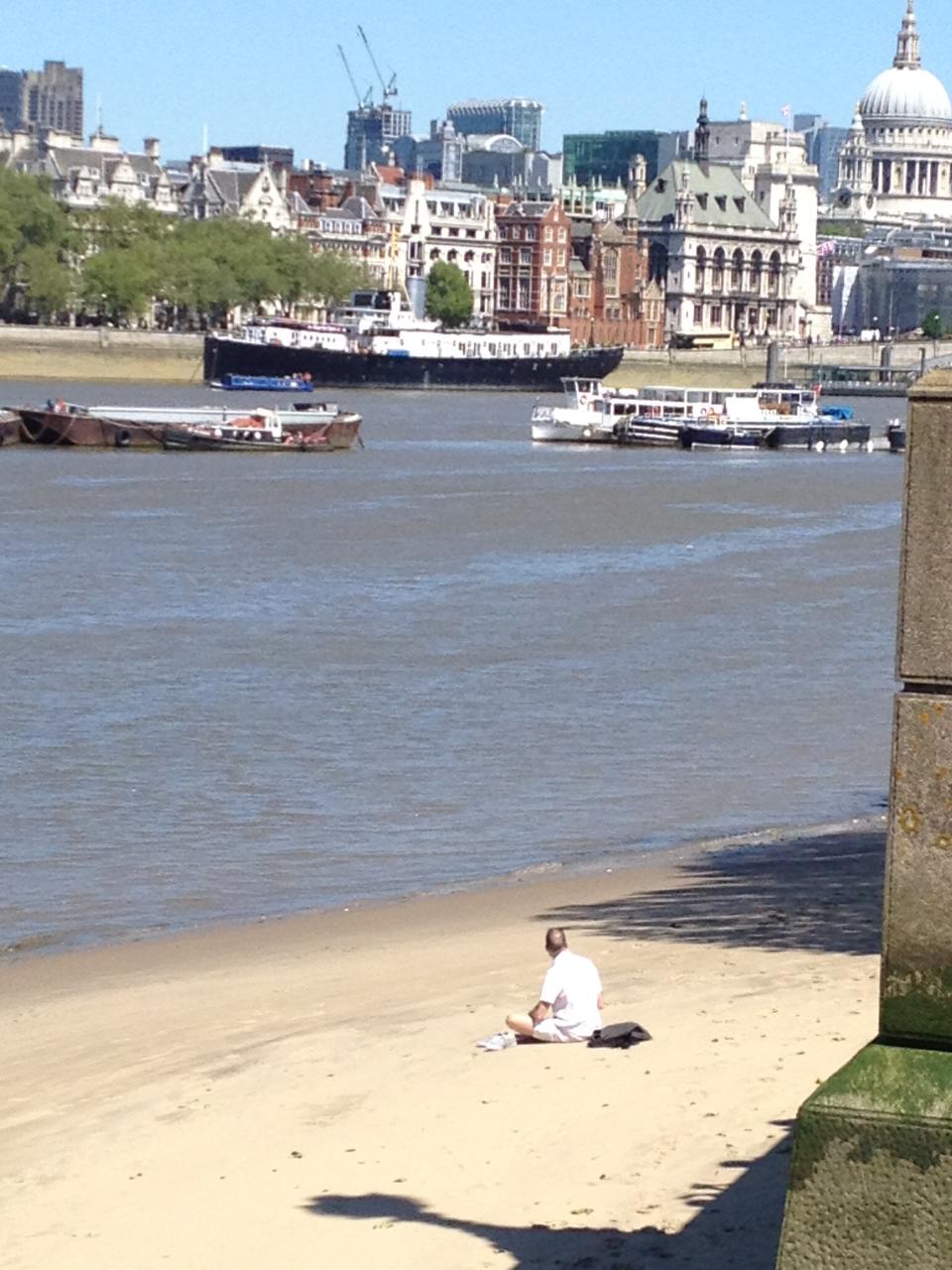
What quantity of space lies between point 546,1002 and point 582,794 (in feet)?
29.3

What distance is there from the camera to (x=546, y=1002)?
920cm

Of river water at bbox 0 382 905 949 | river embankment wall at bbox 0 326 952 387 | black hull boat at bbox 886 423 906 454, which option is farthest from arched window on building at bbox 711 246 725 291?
river water at bbox 0 382 905 949

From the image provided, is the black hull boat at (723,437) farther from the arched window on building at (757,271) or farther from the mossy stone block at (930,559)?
the arched window on building at (757,271)

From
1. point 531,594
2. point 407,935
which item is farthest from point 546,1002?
point 531,594

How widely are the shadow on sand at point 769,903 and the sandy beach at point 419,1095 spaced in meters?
0.04

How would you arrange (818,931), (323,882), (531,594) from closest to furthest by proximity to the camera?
(818,931) → (323,882) → (531,594)

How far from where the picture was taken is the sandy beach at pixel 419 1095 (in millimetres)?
6941

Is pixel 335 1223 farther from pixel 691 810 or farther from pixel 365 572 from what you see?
pixel 365 572

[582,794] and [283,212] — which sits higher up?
[283,212]

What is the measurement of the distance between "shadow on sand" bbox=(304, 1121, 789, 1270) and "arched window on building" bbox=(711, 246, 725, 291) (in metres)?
166

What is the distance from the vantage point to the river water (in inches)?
626

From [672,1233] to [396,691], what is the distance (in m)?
17.3

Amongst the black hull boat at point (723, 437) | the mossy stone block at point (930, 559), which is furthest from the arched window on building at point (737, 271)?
the mossy stone block at point (930, 559)

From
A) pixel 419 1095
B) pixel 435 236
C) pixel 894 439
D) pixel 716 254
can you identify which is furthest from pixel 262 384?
pixel 419 1095
